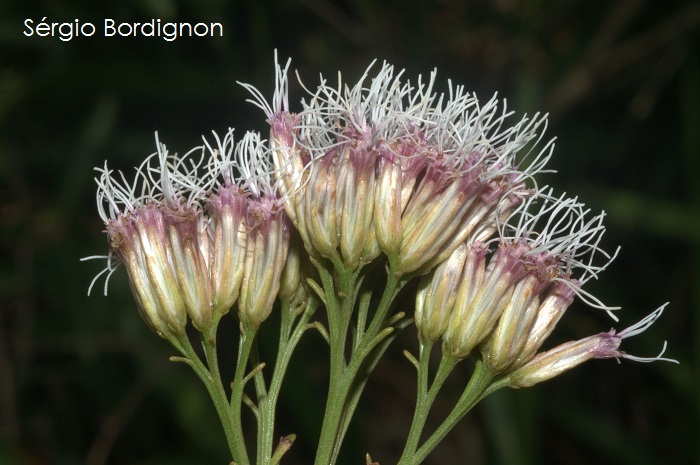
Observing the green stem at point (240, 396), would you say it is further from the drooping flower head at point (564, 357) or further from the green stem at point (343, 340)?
the drooping flower head at point (564, 357)

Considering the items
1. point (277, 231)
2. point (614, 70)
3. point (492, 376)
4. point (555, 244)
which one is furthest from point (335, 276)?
point (614, 70)

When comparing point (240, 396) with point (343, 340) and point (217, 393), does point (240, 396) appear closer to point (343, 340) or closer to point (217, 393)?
point (217, 393)

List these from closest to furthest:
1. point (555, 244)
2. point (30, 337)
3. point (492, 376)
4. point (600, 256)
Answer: point (492, 376), point (555, 244), point (30, 337), point (600, 256)

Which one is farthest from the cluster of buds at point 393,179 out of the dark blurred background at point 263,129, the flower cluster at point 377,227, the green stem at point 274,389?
the dark blurred background at point 263,129

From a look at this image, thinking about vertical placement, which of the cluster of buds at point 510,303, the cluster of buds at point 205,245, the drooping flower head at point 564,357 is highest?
the cluster of buds at point 205,245

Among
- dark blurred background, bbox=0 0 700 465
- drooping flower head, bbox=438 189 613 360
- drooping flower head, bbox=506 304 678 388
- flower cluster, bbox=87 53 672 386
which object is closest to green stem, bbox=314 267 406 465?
flower cluster, bbox=87 53 672 386

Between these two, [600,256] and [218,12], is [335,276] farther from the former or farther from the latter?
[600,256]
